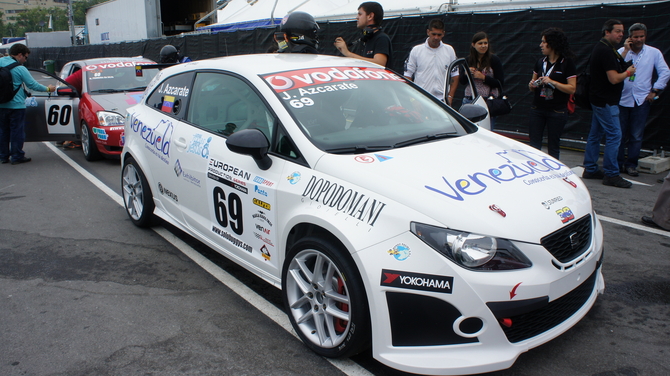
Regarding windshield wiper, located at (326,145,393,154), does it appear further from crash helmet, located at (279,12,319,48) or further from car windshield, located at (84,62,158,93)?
car windshield, located at (84,62,158,93)

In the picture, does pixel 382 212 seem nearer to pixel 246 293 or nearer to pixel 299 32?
pixel 246 293

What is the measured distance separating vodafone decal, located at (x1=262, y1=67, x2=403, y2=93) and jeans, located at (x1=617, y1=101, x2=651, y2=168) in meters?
4.58

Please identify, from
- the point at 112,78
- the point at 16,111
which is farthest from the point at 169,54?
the point at 16,111

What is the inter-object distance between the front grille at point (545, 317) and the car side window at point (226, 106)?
1.84 metres

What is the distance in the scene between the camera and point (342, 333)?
2.79 meters

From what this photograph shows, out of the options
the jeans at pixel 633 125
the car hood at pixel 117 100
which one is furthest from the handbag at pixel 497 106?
the car hood at pixel 117 100

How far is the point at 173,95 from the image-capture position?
177 inches

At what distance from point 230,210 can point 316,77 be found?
43.9 inches

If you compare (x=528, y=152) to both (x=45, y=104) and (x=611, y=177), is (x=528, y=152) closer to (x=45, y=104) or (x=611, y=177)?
(x=611, y=177)

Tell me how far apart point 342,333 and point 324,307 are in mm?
177

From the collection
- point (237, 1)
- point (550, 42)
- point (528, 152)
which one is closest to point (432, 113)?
point (528, 152)

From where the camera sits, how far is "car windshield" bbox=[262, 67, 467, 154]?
321 cm

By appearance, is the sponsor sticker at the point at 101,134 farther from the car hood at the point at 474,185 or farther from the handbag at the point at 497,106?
the car hood at the point at 474,185

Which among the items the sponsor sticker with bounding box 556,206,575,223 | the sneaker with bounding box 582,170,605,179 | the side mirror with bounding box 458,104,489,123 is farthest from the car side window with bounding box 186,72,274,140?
the sneaker with bounding box 582,170,605,179
